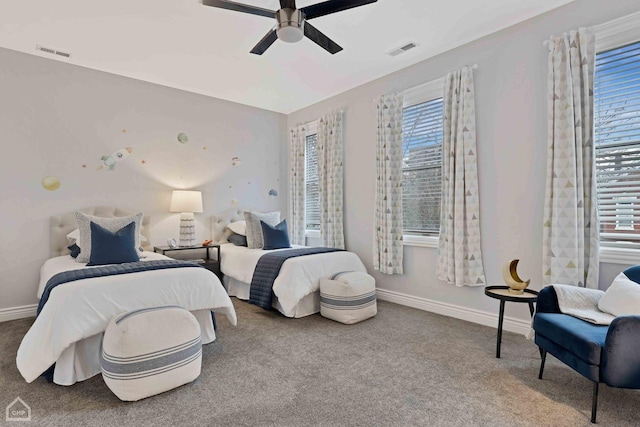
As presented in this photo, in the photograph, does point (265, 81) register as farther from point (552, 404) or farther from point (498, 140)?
point (552, 404)


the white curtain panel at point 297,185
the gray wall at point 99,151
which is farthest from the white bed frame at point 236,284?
the white curtain panel at point 297,185

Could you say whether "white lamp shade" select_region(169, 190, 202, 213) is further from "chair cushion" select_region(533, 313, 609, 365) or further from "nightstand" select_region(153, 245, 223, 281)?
"chair cushion" select_region(533, 313, 609, 365)

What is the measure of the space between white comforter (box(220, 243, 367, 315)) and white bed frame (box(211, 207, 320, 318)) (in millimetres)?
153

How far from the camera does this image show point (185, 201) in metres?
4.40

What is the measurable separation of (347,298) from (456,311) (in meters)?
1.17

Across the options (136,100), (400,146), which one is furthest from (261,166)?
(400,146)

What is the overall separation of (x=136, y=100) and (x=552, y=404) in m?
4.98

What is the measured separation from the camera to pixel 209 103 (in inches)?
194

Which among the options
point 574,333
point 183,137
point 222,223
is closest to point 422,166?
point 574,333

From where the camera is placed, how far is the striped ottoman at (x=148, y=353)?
6.33ft

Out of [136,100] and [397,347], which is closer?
[397,347]

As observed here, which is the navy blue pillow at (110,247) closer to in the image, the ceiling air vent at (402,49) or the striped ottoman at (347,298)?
the striped ottoman at (347,298)

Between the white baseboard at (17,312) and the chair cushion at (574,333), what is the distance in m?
4.66

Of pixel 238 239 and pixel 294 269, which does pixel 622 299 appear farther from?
pixel 238 239
